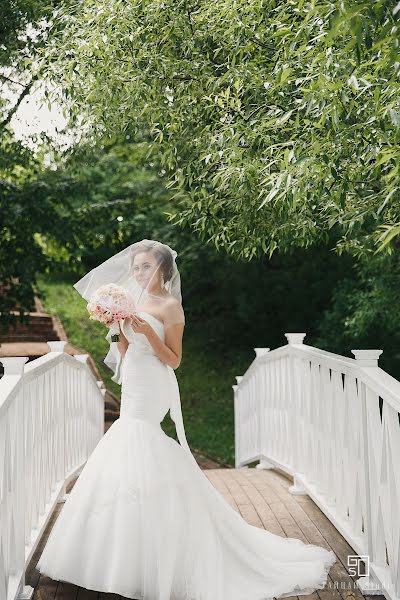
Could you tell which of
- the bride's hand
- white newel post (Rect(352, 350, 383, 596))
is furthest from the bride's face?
white newel post (Rect(352, 350, 383, 596))

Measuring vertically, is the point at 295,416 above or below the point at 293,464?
above

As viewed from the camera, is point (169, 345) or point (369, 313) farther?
point (369, 313)

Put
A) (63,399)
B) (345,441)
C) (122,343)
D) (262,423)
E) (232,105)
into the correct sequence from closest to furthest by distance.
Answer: (122,343) → (232,105) → (345,441) → (63,399) → (262,423)

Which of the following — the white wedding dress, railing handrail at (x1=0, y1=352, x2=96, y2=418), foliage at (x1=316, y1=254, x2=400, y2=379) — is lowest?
the white wedding dress

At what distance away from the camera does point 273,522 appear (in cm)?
488

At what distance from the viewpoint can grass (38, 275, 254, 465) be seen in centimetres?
1358

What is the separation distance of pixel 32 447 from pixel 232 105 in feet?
7.07

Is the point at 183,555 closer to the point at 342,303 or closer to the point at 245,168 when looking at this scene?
the point at 245,168

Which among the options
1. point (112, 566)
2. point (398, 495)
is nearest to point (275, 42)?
point (398, 495)

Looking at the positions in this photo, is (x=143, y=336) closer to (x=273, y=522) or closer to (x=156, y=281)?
(x=156, y=281)

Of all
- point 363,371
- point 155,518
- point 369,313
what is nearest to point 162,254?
point 363,371

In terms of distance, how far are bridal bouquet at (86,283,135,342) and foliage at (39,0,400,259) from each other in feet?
2.96

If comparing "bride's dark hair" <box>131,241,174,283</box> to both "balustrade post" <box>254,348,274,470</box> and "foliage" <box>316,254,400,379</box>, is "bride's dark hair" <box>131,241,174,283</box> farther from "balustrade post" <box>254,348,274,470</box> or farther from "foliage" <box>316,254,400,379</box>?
"foliage" <box>316,254,400,379</box>

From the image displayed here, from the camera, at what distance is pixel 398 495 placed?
3.25m
